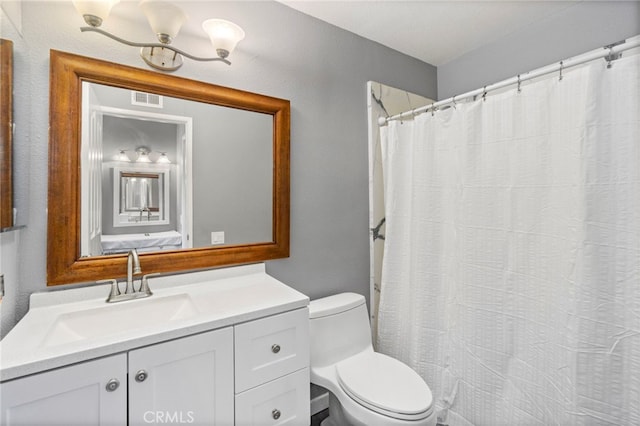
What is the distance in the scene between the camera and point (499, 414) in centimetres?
150

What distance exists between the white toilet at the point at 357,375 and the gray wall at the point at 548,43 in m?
1.90

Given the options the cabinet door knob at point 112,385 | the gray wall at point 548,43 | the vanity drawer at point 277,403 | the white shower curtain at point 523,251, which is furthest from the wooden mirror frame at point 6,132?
the gray wall at point 548,43

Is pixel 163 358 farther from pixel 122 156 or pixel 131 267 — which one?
pixel 122 156

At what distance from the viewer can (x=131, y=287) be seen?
4.16 ft

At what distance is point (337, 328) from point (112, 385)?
1090mm

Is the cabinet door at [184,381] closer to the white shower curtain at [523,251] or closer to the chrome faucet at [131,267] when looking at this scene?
the chrome faucet at [131,267]

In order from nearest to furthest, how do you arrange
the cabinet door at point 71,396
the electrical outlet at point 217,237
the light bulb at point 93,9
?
the cabinet door at point 71,396
the light bulb at point 93,9
the electrical outlet at point 217,237

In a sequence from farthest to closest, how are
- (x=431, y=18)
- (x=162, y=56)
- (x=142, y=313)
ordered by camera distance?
(x=431, y=18), (x=162, y=56), (x=142, y=313)

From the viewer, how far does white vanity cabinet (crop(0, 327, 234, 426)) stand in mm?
795

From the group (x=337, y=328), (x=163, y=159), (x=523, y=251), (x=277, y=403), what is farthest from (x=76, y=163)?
(x=523, y=251)

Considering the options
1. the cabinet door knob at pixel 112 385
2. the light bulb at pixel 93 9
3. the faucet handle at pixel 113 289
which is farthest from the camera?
the faucet handle at pixel 113 289

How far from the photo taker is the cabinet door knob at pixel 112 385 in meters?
0.88

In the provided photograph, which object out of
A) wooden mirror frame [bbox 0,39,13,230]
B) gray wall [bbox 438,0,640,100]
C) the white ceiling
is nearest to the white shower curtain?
the white ceiling

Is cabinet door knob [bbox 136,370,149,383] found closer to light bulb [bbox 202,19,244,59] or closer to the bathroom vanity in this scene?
the bathroom vanity
